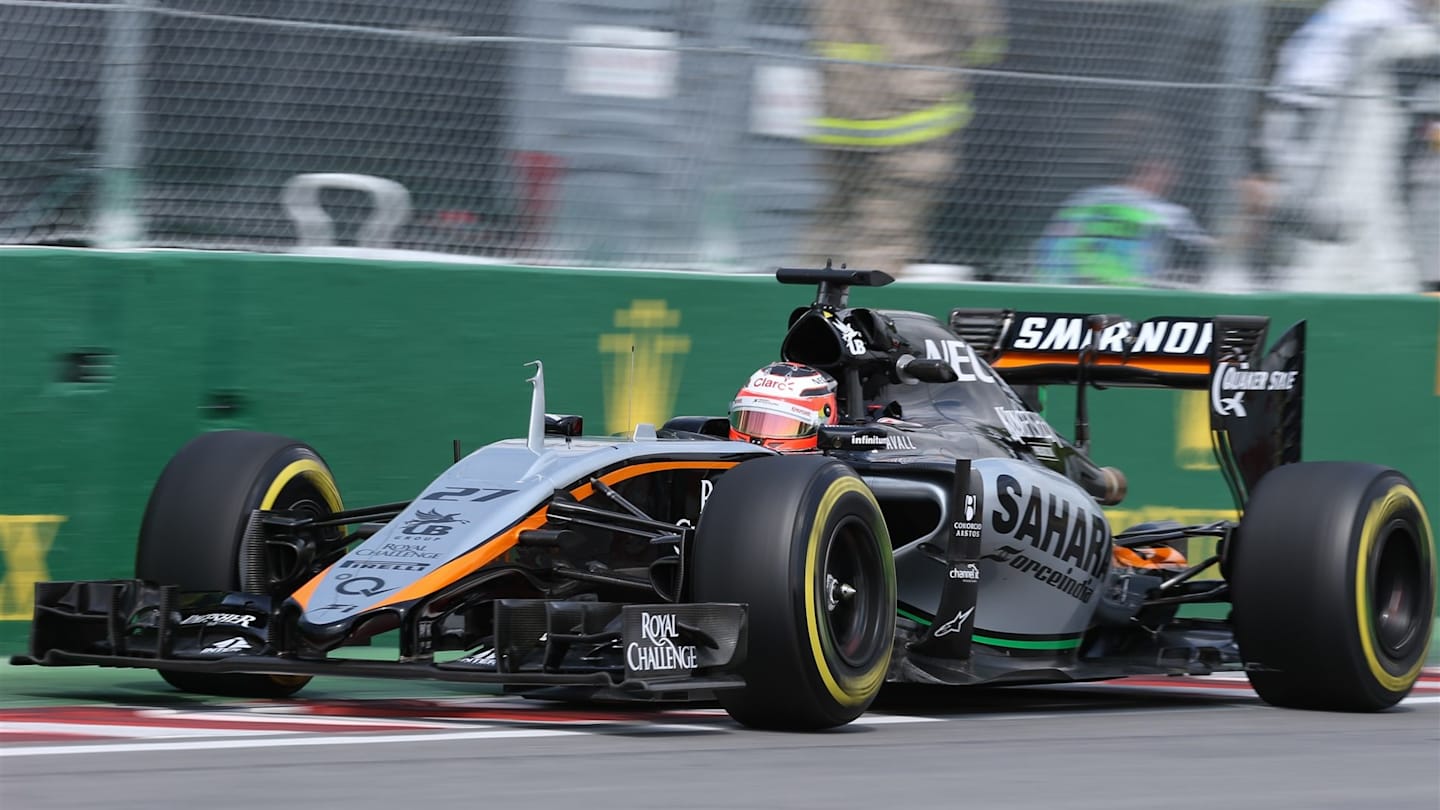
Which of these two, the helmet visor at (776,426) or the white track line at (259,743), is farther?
the helmet visor at (776,426)

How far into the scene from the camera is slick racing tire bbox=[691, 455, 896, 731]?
21.0 feet

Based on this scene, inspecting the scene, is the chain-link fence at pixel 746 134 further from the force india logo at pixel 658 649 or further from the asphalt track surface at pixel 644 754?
the force india logo at pixel 658 649

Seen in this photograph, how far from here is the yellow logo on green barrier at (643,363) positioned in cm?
980

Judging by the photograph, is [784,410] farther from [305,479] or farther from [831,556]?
[305,479]

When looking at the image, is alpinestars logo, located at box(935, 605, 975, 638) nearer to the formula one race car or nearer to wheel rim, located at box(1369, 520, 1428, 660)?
the formula one race car

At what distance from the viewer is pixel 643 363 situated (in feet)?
32.4


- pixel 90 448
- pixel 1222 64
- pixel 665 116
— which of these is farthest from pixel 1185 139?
pixel 90 448

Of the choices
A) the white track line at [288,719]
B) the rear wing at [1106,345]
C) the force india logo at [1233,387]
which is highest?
the rear wing at [1106,345]

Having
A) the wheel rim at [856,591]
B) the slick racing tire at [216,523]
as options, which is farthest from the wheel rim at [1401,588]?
the slick racing tire at [216,523]

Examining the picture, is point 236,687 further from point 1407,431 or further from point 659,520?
point 1407,431

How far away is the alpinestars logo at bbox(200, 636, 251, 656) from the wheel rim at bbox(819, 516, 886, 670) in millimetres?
1871

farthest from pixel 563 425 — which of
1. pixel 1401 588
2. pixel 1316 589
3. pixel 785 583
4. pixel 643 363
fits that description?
pixel 1401 588

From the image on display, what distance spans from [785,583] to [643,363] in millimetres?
3589

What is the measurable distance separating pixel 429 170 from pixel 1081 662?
11.9 feet
